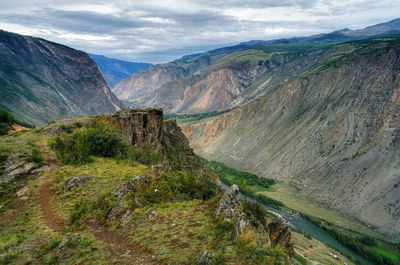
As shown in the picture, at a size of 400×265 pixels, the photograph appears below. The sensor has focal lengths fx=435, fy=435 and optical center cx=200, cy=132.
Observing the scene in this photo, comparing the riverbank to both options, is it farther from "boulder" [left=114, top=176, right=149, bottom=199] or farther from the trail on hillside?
the trail on hillside

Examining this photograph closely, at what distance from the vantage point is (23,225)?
24578 mm

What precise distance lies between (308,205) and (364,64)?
66.7m

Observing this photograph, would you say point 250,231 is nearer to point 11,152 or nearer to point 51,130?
point 11,152

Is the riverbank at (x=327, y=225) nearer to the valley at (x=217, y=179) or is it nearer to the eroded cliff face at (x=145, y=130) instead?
the valley at (x=217, y=179)

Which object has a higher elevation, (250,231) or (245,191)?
(250,231)

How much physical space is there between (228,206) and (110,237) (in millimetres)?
5822

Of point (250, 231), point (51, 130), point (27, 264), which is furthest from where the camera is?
point (51, 130)

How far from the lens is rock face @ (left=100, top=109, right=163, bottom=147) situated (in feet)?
187

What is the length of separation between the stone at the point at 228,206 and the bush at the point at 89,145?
19.0 m

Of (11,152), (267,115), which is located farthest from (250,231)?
(267,115)

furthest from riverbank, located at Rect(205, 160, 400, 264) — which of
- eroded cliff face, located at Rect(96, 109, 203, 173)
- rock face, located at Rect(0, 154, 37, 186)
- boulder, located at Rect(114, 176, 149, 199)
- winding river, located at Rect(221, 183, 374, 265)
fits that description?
boulder, located at Rect(114, 176, 149, 199)

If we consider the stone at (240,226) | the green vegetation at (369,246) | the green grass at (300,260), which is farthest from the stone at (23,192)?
the green vegetation at (369,246)

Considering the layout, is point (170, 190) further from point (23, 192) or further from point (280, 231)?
point (23, 192)

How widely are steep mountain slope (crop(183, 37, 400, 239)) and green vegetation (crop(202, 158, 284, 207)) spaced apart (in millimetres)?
6122
